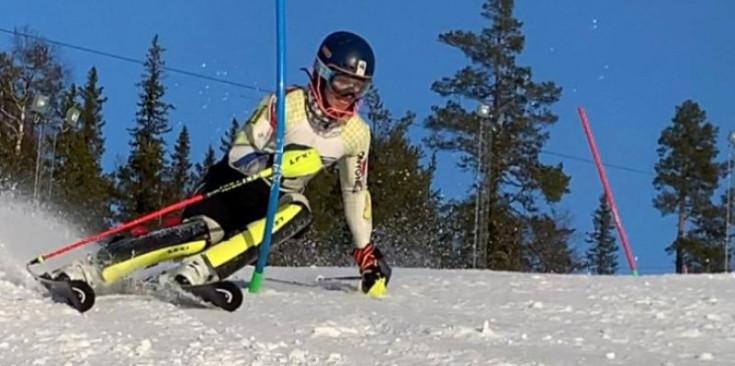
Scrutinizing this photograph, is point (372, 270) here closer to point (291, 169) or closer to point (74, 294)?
point (291, 169)

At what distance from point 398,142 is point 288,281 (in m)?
32.4

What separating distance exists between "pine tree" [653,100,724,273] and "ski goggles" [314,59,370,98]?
37.9 m

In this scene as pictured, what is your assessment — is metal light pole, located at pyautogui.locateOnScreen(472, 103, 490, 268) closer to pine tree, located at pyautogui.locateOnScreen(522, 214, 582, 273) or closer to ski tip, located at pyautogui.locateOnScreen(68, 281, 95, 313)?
pine tree, located at pyautogui.locateOnScreen(522, 214, 582, 273)

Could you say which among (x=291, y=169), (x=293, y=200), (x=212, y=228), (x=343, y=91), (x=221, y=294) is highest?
(x=343, y=91)

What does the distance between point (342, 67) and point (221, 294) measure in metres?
1.53

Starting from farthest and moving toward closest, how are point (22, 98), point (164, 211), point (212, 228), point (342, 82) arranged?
point (22, 98) → point (342, 82) → point (212, 228) → point (164, 211)

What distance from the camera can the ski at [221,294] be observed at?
544 centimetres

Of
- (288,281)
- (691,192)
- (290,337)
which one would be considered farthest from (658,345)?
(691,192)

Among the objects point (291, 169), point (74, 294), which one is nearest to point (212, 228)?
point (291, 169)

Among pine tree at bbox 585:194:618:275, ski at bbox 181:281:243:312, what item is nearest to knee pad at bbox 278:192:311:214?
ski at bbox 181:281:243:312

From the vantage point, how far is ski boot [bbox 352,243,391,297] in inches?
273

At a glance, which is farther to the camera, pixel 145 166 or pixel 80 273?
pixel 145 166

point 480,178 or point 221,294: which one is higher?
point 480,178

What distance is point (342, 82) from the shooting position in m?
6.45
